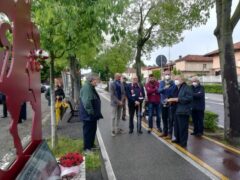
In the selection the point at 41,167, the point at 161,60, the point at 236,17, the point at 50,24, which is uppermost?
the point at 236,17

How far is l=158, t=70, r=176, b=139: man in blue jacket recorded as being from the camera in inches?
420

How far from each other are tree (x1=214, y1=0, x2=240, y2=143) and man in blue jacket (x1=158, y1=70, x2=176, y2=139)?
5.01 feet

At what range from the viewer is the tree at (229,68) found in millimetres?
10219

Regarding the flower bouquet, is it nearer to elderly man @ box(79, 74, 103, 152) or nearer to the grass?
the grass

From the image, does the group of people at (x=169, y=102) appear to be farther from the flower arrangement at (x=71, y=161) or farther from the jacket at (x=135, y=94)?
the flower arrangement at (x=71, y=161)

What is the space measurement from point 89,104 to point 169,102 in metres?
2.82

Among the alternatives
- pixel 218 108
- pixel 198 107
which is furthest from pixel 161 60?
pixel 218 108

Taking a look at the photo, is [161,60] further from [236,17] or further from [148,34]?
[148,34]

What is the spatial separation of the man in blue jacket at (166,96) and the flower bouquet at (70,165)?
223 inches

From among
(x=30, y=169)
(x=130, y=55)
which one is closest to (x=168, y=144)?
(x=30, y=169)

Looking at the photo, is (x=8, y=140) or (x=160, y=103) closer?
(x=8, y=140)

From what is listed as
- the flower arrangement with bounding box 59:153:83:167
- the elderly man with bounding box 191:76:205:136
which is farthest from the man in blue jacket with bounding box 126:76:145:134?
the flower arrangement with bounding box 59:153:83:167

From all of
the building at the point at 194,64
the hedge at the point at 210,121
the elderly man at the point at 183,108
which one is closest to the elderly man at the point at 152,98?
the hedge at the point at 210,121

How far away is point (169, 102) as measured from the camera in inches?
410
